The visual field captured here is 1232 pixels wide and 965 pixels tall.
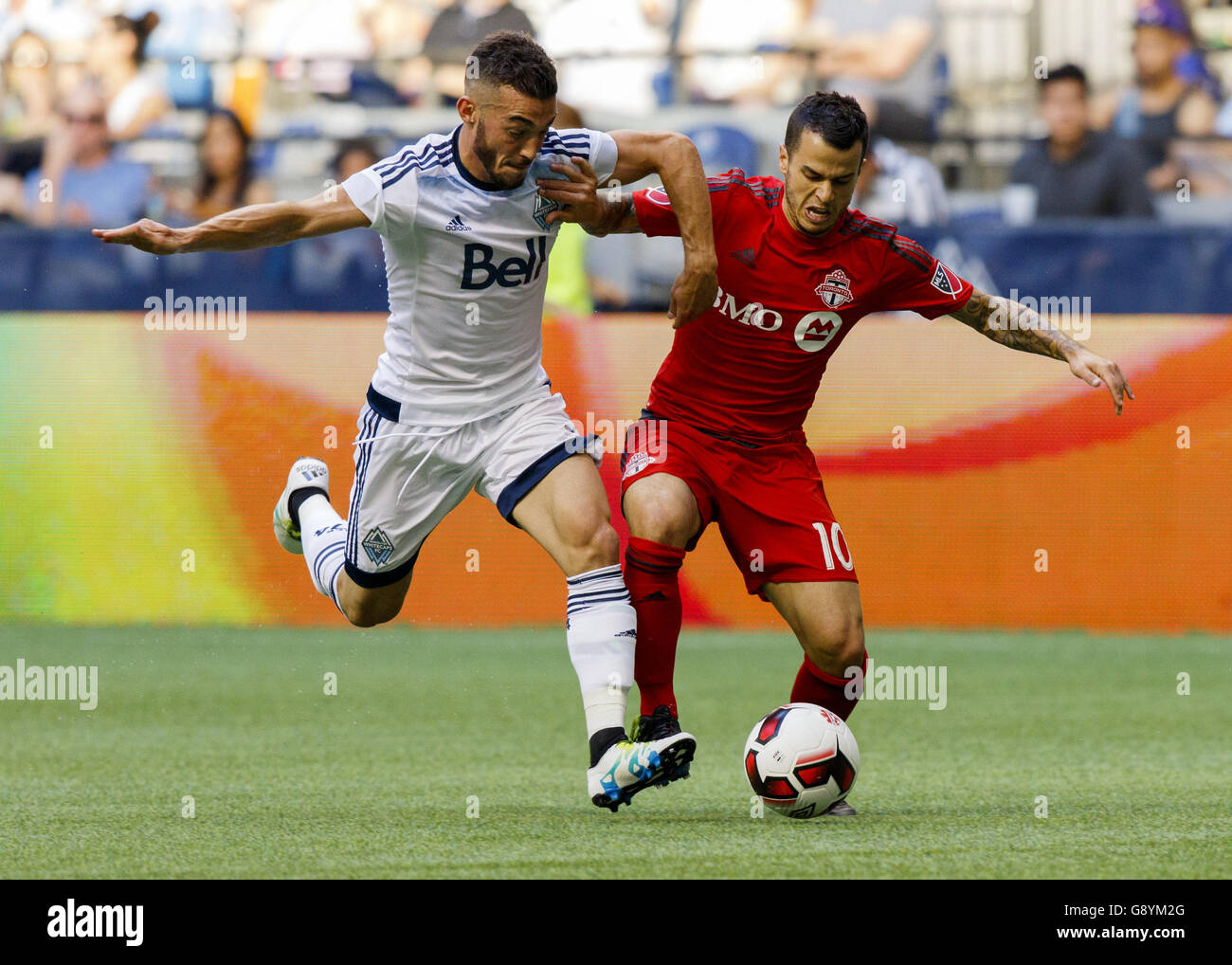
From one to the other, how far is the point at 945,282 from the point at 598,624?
1.63m

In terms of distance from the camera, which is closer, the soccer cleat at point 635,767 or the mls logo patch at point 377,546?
the soccer cleat at point 635,767

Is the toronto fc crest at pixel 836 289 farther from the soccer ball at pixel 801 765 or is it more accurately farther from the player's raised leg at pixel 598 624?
the soccer ball at pixel 801 765

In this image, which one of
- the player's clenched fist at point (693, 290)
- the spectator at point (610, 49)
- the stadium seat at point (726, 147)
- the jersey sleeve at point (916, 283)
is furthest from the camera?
the spectator at point (610, 49)

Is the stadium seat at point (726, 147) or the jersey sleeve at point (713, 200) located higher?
the stadium seat at point (726, 147)

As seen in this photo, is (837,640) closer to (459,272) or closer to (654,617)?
(654,617)

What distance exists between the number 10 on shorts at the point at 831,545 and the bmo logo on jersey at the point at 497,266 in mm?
1208

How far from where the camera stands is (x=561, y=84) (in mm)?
12734

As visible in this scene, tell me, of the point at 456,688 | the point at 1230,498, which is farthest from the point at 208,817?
the point at 1230,498

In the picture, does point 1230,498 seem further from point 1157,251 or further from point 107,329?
point 107,329

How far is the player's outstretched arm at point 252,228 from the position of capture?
473 centimetres

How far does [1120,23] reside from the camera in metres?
12.9

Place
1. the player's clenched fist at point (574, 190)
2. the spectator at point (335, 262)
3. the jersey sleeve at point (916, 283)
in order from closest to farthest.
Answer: the player's clenched fist at point (574, 190)
the jersey sleeve at point (916, 283)
the spectator at point (335, 262)

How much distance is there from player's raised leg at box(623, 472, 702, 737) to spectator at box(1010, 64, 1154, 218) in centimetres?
681
